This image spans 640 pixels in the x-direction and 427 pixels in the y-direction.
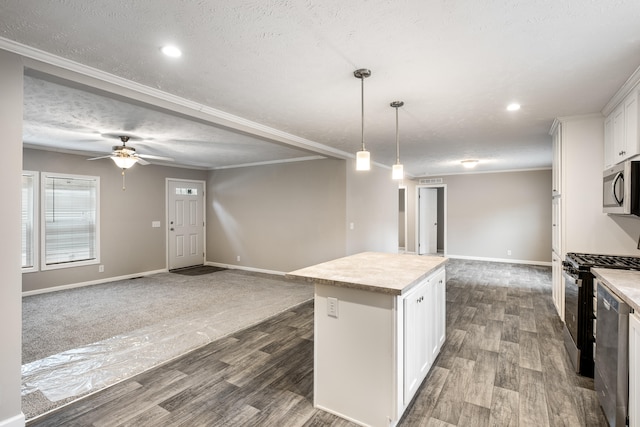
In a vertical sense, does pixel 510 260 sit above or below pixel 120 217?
below

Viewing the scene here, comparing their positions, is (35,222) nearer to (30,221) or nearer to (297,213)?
(30,221)

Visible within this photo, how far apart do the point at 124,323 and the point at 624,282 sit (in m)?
4.94

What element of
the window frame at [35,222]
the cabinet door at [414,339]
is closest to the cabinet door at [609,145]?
the cabinet door at [414,339]

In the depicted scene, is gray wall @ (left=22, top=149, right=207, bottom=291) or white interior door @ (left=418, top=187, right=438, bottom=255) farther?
white interior door @ (left=418, top=187, right=438, bottom=255)

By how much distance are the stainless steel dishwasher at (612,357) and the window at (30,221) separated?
24.1 ft

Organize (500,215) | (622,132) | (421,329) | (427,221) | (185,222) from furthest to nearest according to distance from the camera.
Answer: (427,221) → (500,215) → (185,222) → (622,132) → (421,329)

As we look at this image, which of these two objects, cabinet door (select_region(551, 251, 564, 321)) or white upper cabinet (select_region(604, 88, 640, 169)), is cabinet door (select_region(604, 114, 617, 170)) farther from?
cabinet door (select_region(551, 251, 564, 321))

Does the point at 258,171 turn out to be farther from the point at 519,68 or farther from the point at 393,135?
the point at 519,68

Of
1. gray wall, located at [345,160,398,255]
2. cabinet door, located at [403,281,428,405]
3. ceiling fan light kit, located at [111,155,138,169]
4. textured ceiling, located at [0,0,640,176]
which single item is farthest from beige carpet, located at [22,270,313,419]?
textured ceiling, located at [0,0,640,176]

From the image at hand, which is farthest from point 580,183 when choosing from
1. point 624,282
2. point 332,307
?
point 332,307

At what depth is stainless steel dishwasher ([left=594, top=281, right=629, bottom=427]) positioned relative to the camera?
5.73 ft

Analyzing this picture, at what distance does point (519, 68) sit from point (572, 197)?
1.90 metres

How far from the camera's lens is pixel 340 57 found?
2174 millimetres

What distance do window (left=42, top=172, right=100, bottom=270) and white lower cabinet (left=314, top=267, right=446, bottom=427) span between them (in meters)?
5.69
